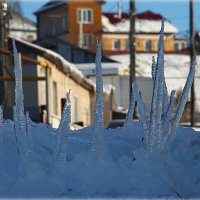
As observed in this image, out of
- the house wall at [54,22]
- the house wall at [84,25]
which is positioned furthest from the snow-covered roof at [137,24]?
the house wall at [54,22]

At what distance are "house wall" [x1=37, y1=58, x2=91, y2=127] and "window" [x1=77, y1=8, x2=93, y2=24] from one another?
32.1m

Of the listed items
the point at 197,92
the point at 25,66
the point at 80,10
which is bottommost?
the point at 197,92

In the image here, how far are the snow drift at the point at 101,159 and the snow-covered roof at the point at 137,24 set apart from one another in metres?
55.8

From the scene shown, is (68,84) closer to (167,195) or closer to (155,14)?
(167,195)

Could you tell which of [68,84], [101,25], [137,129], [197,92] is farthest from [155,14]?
[137,129]

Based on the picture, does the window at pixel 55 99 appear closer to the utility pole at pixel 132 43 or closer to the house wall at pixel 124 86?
the utility pole at pixel 132 43

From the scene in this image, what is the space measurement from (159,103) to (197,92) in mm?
37213

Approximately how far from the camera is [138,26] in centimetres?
6272

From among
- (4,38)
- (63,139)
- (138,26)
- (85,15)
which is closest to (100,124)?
(63,139)

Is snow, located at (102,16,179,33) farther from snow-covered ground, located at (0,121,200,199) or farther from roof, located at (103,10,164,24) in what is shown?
snow-covered ground, located at (0,121,200,199)

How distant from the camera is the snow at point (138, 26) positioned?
59.9 metres

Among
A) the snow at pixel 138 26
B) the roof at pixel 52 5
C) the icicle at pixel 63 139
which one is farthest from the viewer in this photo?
the snow at pixel 138 26

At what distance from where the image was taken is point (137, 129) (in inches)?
153

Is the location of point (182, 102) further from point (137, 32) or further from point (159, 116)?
point (137, 32)
